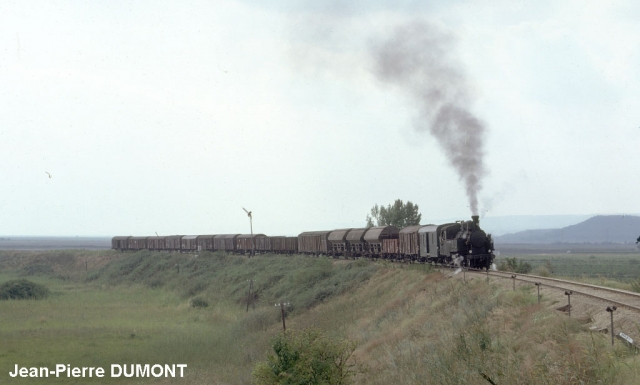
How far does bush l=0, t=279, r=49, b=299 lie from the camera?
255 ft

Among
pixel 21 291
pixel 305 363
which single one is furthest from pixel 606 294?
pixel 21 291

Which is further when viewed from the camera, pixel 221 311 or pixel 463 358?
pixel 221 311

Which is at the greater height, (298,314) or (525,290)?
(525,290)

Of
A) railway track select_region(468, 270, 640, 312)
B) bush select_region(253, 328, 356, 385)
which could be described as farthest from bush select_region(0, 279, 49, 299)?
railway track select_region(468, 270, 640, 312)

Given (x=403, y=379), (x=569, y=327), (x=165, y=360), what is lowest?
(x=165, y=360)

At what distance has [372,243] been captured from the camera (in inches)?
2398

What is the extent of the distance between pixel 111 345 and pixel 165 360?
21.1ft

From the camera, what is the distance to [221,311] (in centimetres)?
6172

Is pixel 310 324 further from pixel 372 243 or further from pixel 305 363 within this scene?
pixel 305 363

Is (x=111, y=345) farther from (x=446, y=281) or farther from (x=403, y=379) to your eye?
(x=403, y=379)

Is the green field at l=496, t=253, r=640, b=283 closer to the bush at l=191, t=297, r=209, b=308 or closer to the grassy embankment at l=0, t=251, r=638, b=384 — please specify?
the grassy embankment at l=0, t=251, r=638, b=384

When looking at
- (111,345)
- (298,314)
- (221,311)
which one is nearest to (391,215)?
(221,311)

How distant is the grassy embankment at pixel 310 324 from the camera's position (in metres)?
15.2

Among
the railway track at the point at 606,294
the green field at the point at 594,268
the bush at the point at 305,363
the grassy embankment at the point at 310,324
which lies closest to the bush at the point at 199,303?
the grassy embankment at the point at 310,324
